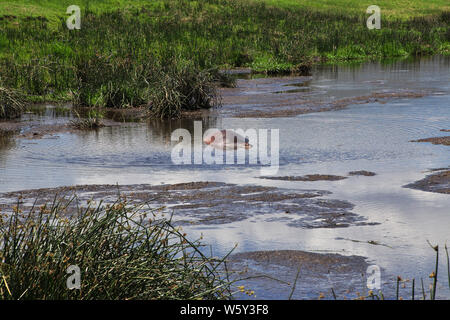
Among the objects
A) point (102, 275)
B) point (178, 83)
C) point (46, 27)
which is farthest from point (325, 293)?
point (46, 27)

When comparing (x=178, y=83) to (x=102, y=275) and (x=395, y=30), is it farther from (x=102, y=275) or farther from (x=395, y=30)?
(x=395, y=30)

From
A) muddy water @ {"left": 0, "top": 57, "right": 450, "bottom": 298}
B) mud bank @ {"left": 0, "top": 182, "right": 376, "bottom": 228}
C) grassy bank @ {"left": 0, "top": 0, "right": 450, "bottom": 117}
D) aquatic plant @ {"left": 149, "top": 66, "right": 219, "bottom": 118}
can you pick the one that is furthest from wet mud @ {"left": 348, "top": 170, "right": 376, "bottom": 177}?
grassy bank @ {"left": 0, "top": 0, "right": 450, "bottom": 117}

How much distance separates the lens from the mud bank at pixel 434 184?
1060 centimetres

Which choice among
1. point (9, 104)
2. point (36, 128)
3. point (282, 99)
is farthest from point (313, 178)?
point (282, 99)

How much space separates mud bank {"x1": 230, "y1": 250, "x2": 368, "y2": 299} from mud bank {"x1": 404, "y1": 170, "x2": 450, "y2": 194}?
318 centimetres

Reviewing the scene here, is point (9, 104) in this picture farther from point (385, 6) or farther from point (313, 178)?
point (385, 6)

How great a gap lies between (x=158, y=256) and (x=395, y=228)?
12.7 ft

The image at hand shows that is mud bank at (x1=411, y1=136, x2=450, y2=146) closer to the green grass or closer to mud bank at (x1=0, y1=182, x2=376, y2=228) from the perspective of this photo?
mud bank at (x1=0, y1=182, x2=376, y2=228)

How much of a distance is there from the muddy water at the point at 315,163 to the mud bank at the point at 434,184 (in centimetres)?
18

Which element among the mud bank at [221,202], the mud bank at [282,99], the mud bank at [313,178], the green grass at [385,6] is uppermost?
the green grass at [385,6]

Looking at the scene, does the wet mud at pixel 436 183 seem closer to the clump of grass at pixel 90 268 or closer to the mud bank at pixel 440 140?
A: the mud bank at pixel 440 140

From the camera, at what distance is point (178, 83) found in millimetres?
20312

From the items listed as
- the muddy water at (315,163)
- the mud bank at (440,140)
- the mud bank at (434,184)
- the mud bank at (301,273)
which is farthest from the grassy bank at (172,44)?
the mud bank at (301,273)

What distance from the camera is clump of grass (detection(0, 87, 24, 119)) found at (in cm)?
1986
